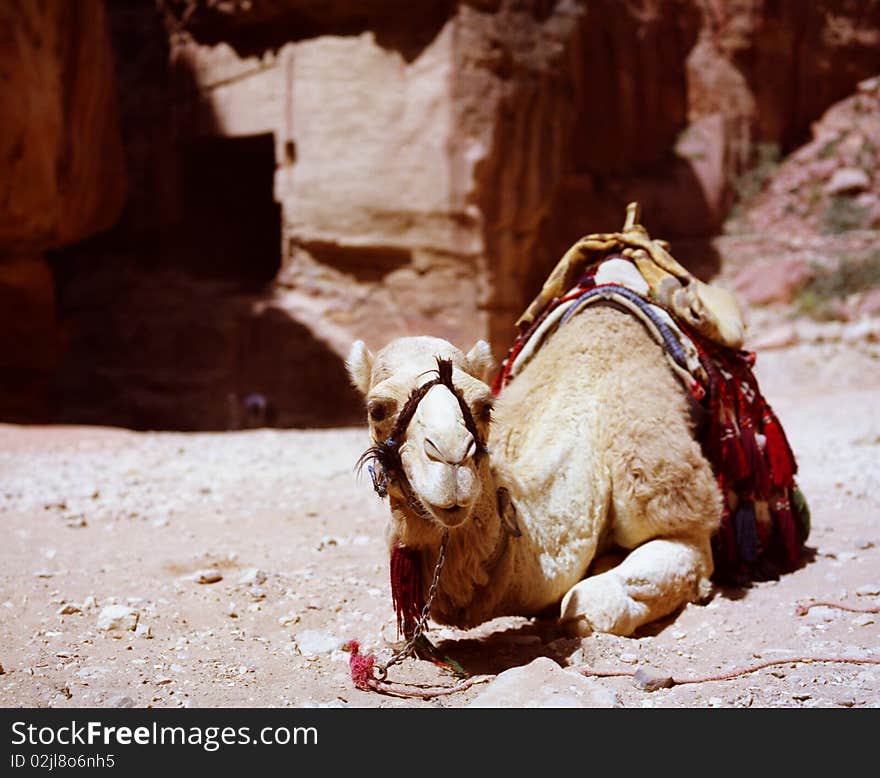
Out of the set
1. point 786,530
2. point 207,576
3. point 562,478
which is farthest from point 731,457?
point 207,576

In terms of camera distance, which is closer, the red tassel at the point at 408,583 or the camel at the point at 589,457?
the camel at the point at 589,457

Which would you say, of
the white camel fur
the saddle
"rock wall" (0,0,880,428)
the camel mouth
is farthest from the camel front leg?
"rock wall" (0,0,880,428)

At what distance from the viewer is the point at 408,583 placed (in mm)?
2912

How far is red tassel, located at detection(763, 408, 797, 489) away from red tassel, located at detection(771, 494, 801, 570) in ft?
0.27

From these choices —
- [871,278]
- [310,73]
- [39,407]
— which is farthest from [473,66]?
[871,278]

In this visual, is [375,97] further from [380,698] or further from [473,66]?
[380,698]

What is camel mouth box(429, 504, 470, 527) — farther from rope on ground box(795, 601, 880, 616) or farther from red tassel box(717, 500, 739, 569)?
red tassel box(717, 500, 739, 569)

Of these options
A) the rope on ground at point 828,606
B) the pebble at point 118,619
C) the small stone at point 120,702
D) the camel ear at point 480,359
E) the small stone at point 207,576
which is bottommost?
the small stone at point 207,576

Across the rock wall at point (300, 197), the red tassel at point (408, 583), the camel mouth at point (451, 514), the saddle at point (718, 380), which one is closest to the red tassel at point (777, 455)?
the saddle at point (718, 380)

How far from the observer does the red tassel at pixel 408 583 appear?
2902mm

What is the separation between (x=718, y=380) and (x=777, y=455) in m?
0.45

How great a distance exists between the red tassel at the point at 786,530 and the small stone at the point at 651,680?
5.25 feet

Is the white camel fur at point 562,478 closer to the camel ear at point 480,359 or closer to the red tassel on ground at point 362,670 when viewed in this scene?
the camel ear at point 480,359

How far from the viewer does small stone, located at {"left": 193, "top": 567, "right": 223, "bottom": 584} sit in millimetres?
4062
